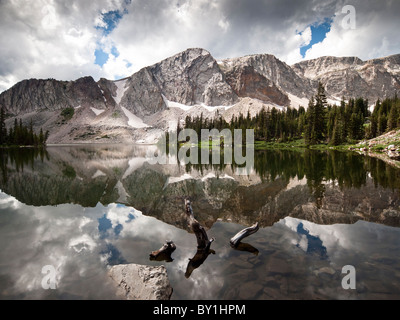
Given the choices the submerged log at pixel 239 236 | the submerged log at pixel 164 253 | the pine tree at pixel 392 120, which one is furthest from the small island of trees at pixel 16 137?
the pine tree at pixel 392 120

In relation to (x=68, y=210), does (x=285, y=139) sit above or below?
above

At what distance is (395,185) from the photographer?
1659 cm

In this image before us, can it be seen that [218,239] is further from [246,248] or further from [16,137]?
[16,137]

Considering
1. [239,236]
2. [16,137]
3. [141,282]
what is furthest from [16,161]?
[16,137]

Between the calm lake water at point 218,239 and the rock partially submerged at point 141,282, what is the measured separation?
26 cm

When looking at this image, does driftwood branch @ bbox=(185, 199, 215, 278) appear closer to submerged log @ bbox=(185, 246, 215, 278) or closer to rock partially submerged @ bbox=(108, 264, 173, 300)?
submerged log @ bbox=(185, 246, 215, 278)

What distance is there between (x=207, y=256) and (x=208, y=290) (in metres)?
1.72

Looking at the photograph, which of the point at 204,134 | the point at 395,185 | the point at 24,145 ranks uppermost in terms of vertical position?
the point at 204,134

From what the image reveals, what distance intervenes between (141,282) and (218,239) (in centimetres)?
376

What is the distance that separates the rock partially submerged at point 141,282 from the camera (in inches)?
217

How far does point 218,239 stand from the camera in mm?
8742
